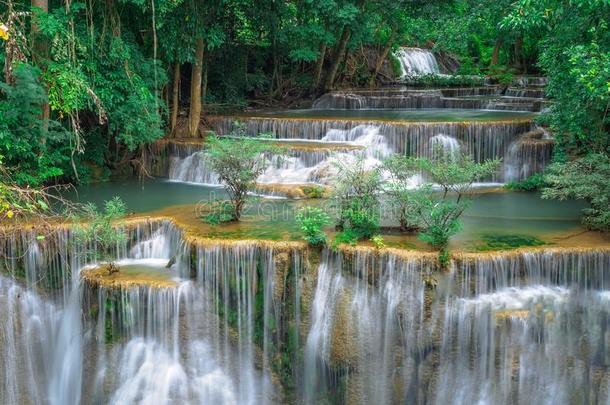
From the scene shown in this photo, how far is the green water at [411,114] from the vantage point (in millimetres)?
17828

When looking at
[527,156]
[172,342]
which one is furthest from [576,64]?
[172,342]

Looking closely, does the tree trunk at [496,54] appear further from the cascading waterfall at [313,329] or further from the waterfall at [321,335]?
the waterfall at [321,335]

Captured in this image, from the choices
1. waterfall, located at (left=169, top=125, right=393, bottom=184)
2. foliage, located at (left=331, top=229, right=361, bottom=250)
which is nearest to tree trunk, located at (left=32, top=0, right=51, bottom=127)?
waterfall, located at (left=169, top=125, right=393, bottom=184)

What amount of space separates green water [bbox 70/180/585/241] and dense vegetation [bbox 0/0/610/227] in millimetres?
663

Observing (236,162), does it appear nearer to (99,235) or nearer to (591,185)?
(99,235)

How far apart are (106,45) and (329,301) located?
7672mm

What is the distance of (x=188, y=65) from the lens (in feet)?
66.0

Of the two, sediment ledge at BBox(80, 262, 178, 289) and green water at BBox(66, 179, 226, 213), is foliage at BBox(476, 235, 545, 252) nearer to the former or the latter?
sediment ledge at BBox(80, 262, 178, 289)

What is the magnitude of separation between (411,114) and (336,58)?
4719 millimetres

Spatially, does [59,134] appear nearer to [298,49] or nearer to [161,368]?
[161,368]

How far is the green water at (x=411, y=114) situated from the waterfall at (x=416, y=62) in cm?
845

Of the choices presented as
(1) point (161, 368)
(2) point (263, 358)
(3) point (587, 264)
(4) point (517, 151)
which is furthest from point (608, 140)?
(1) point (161, 368)

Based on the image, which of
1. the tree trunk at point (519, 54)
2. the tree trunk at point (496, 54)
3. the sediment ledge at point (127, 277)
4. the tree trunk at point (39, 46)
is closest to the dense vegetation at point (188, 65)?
the tree trunk at point (39, 46)

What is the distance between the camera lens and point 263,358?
32.5 feet
